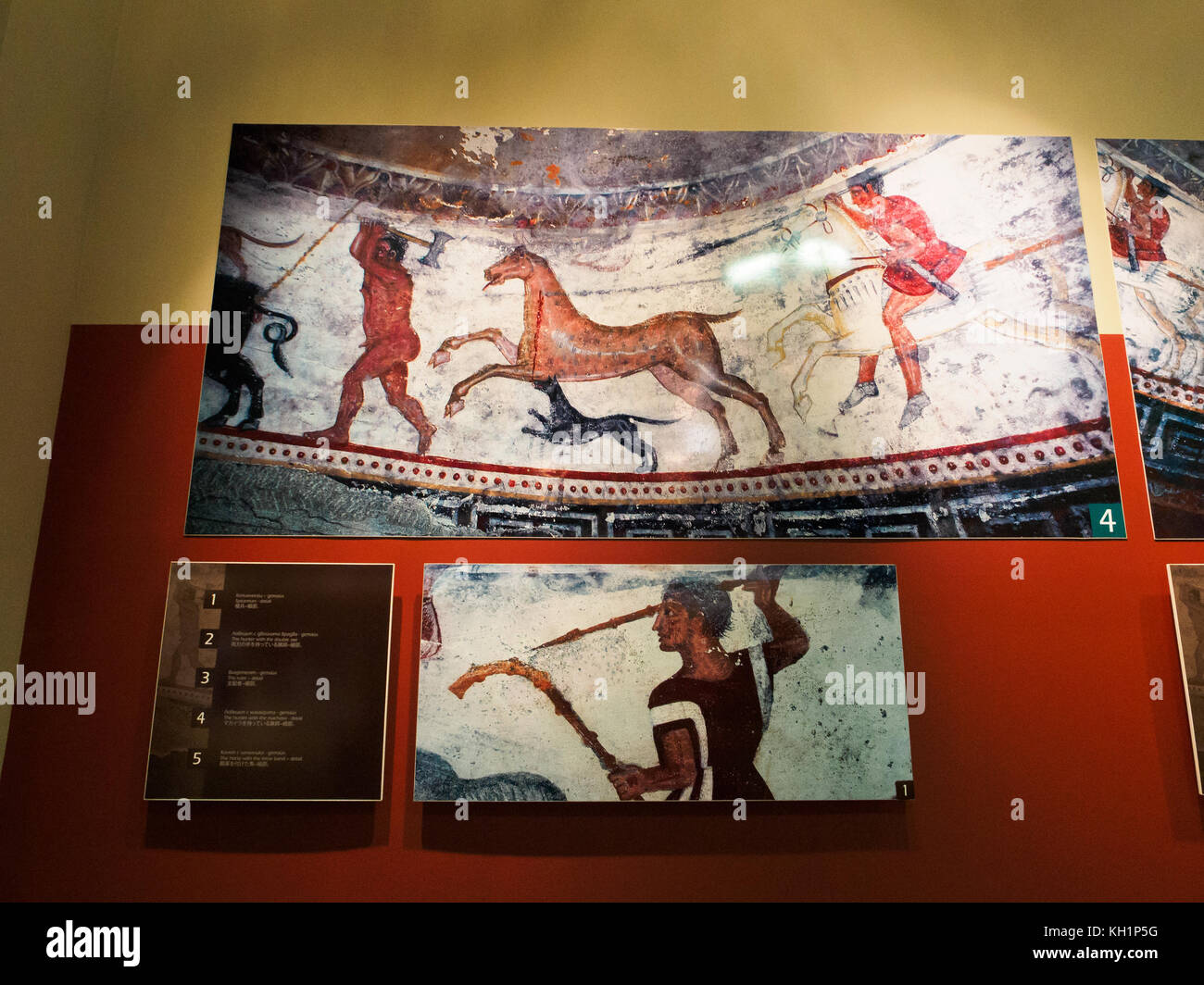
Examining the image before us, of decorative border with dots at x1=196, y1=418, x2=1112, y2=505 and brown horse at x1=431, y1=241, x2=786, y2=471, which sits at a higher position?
brown horse at x1=431, y1=241, x2=786, y2=471

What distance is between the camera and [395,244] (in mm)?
3357

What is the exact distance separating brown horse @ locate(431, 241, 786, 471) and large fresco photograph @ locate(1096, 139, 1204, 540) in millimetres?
1567

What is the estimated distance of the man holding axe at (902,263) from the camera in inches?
128

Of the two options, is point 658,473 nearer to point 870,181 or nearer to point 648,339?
point 648,339

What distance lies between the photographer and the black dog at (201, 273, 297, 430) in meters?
3.19

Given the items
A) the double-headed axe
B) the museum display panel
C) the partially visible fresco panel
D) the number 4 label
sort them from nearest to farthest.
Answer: the museum display panel
the partially visible fresco panel
the number 4 label
the double-headed axe

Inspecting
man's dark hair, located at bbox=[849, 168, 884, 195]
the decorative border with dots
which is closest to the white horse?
man's dark hair, located at bbox=[849, 168, 884, 195]

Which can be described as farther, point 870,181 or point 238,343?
point 870,181

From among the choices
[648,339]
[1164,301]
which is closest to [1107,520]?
[1164,301]

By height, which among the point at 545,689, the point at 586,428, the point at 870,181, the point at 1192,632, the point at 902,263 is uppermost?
the point at 870,181

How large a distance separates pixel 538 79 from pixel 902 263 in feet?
6.04

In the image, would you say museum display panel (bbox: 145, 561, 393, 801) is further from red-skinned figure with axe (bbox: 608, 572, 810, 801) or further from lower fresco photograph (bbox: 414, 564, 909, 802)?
red-skinned figure with axe (bbox: 608, 572, 810, 801)

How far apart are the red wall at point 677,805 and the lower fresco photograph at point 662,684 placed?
9 centimetres

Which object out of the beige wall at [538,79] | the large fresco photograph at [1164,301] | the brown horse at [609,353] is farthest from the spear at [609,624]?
the beige wall at [538,79]
